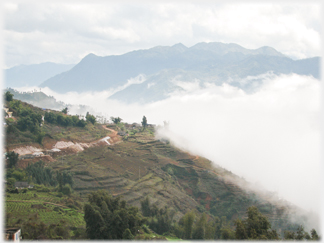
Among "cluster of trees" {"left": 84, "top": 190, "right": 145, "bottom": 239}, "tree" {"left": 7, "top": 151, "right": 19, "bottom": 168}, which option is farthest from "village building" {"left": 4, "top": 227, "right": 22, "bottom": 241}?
"tree" {"left": 7, "top": 151, "right": 19, "bottom": 168}

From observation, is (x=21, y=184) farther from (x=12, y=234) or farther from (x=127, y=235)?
(x=12, y=234)

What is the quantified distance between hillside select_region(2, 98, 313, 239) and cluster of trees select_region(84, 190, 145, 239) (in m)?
8.73

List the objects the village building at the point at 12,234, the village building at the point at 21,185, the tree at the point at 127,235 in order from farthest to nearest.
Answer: the village building at the point at 21,185 → the tree at the point at 127,235 → the village building at the point at 12,234

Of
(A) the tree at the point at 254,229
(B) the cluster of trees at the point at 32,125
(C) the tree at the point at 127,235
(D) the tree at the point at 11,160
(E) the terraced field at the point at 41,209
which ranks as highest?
(B) the cluster of trees at the point at 32,125

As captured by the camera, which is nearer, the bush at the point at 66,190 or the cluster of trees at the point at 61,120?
the bush at the point at 66,190

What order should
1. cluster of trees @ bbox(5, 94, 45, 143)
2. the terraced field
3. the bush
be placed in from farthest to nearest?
1. cluster of trees @ bbox(5, 94, 45, 143)
2. the bush
3. the terraced field

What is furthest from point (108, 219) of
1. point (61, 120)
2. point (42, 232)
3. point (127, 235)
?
point (61, 120)

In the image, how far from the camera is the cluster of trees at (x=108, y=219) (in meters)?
19.3

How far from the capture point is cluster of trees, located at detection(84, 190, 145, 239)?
19.3 meters

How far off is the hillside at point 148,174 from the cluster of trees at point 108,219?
28.7 ft

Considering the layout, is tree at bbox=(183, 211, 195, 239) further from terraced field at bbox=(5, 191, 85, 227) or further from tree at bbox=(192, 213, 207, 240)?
terraced field at bbox=(5, 191, 85, 227)

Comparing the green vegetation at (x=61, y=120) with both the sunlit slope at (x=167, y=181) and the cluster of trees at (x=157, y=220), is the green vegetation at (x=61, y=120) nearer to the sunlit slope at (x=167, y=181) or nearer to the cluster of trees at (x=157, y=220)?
the sunlit slope at (x=167, y=181)

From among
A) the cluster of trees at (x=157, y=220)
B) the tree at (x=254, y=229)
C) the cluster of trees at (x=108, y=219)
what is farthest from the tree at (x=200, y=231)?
the tree at (x=254, y=229)

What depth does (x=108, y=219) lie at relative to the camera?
1988cm
